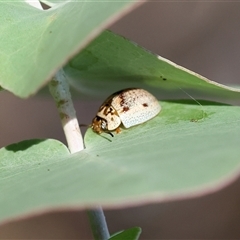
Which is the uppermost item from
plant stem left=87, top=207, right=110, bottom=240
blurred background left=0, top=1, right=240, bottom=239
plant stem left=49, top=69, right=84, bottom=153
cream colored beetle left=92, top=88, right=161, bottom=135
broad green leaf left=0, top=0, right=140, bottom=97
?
broad green leaf left=0, top=0, right=140, bottom=97

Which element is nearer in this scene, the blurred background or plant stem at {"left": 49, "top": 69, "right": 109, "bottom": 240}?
plant stem at {"left": 49, "top": 69, "right": 109, "bottom": 240}

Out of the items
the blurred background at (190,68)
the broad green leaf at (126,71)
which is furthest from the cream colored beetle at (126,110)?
the blurred background at (190,68)

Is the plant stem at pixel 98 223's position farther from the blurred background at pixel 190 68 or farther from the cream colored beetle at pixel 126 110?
the blurred background at pixel 190 68

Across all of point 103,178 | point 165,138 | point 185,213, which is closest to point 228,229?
point 185,213

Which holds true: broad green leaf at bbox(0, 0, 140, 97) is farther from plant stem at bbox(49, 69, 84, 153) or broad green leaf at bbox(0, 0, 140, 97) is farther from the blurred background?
the blurred background

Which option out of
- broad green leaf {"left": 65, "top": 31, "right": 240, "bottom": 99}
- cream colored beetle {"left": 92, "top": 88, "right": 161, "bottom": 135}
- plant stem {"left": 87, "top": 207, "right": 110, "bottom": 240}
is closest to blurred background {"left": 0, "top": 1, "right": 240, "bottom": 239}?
cream colored beetle {"left": 92, "top": 88, "right": 161, "bottom": 135}

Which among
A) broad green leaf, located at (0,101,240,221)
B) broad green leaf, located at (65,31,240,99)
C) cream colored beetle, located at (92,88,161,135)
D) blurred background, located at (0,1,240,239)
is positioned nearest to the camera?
broad green leaf, located at (0,101,240,221)

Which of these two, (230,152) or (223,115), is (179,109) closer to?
(223,115)
